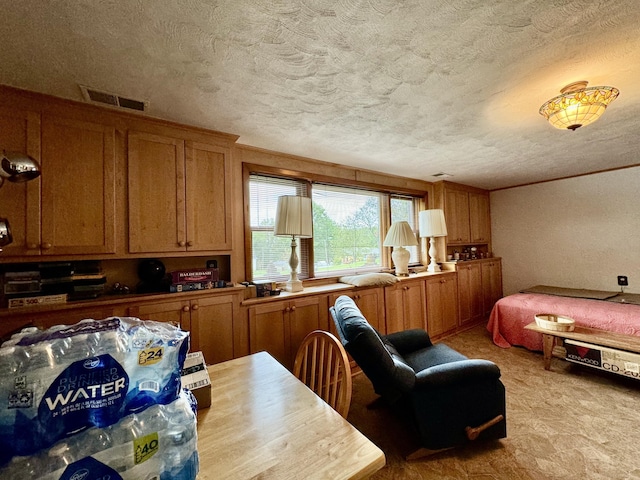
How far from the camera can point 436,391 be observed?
160 centimetres

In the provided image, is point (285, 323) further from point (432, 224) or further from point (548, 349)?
point (548, 349)

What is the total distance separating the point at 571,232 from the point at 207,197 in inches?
211

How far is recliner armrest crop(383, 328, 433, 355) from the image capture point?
7.54ft

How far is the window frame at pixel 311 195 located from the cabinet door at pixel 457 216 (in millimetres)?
415

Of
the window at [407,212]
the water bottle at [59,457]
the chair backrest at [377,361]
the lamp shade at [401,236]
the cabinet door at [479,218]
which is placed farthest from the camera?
the cabinet door at [479,218]

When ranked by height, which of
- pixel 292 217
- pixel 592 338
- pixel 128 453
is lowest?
pixel 592 338

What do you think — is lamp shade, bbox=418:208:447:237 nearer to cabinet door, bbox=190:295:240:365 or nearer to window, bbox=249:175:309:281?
window, bbox=249:175:309:281

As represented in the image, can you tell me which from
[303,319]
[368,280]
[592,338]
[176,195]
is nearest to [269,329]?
[303,319]

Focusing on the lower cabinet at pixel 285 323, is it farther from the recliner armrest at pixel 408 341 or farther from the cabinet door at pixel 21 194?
the cabinet door at pixel 21 194

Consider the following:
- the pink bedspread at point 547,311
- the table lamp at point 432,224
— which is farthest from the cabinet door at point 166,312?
the pink bedspread at point 547,311

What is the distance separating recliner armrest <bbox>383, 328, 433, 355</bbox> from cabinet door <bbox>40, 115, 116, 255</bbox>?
2319 millimetres

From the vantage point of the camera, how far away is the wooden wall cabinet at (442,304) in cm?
357

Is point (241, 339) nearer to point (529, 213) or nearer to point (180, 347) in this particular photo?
point (180, 347)

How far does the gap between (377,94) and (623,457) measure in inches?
110
